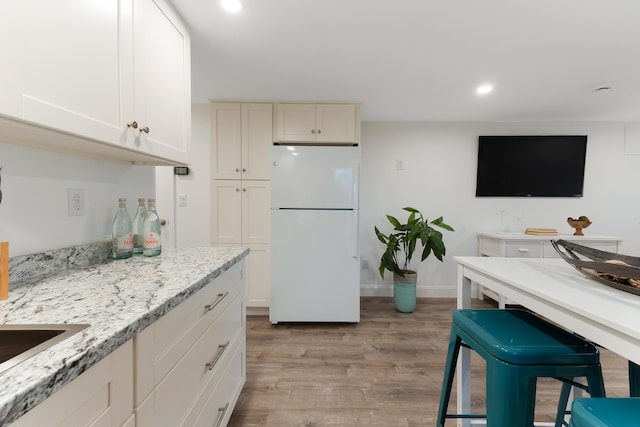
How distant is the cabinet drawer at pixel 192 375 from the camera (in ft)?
2.46

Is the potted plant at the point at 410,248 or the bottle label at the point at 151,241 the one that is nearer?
the bottle label at the point at 151,241

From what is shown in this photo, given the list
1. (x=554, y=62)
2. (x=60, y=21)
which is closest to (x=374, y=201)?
(x=554, y=62)

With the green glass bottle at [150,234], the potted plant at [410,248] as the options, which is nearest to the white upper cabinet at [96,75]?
the green glass bottle at [150,234]

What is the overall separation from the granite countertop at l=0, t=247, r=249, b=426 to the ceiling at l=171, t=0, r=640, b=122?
1312mm

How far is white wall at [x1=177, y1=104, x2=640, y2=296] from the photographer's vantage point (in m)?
3.29

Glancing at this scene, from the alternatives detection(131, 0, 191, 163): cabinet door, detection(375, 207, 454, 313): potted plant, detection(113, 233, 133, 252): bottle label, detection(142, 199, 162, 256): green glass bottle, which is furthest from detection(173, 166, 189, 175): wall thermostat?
detection(375, 207, 454, 313): potted plant

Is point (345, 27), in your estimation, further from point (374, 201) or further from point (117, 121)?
point (374, 201)

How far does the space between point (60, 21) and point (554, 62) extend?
106 inches

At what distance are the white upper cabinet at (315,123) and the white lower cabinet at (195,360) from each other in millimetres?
1544

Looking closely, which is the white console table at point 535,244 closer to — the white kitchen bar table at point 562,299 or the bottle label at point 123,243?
the white kitchen bar table at point 562,299

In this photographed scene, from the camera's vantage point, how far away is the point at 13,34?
67cm

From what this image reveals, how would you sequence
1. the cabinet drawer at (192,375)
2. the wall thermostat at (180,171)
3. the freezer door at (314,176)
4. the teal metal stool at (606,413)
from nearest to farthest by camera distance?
1. the teal metal stool at (606,413)
2. the cabinet drawer at (192,375)
3. the freezer door at (314,176)
4. the wall thermostat at (180,171)

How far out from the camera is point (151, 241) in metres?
1.38

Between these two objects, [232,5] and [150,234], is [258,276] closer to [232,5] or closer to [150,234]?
[150,234]
